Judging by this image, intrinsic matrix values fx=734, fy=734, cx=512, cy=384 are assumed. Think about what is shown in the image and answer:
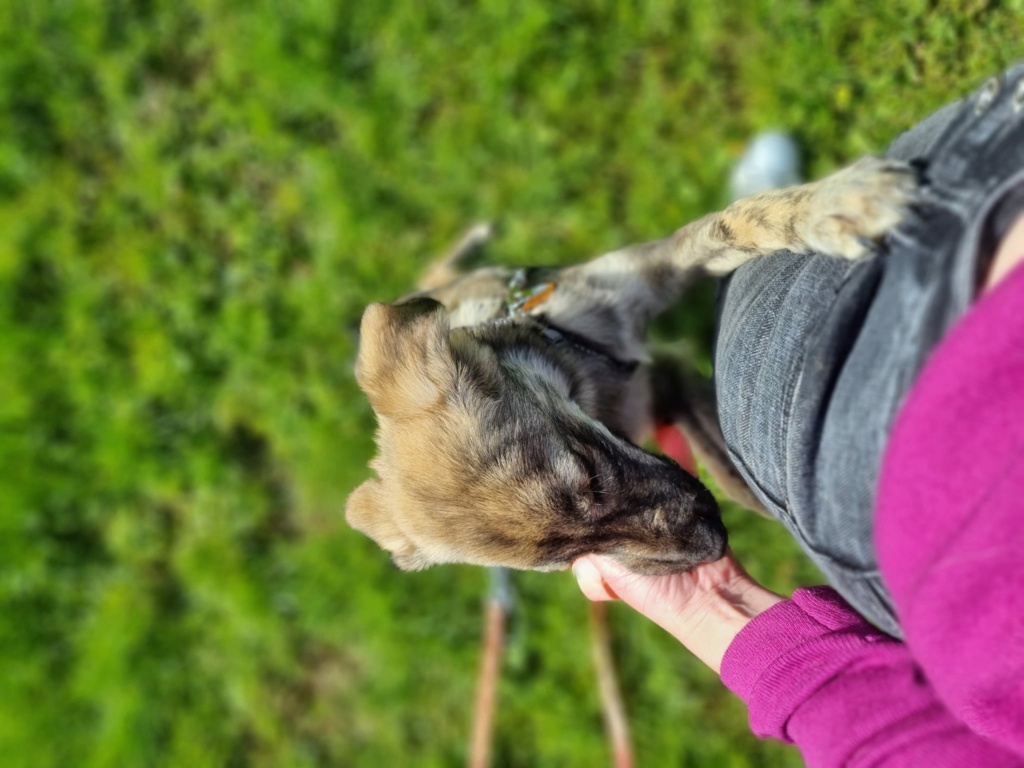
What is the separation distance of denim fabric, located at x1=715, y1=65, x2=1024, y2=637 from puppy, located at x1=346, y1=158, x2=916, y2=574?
348 millimetres

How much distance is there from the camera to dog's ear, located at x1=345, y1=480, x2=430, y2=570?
297cm

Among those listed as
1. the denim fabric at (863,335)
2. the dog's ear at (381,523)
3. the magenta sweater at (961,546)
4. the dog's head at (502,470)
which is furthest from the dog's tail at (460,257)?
the magenta sweater at (961,546)

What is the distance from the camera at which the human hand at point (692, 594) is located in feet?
9.20

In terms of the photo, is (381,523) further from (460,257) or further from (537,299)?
(460,257)

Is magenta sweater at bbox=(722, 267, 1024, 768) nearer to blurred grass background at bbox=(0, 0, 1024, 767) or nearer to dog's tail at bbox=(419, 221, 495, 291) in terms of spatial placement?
blurred grass background at bbox=(0, 0, 1024, 767)

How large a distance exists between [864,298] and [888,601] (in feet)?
2.38

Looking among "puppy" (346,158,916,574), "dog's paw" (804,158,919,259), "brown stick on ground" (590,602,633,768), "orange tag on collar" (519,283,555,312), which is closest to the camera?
"dog's paw" (804,158,919,259)

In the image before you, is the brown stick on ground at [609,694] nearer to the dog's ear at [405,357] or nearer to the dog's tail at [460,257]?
the dog's tail at [460,257]

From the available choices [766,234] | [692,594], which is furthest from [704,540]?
[766,234]

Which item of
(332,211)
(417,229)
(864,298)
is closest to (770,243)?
(864,298)

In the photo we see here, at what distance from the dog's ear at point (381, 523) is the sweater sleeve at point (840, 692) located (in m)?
1.30

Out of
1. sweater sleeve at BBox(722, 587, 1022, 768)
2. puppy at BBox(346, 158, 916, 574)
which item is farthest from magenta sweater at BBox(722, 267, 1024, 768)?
puppy at BBox(346, 158, 916, 574)

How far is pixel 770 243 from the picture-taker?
2326 millimetres

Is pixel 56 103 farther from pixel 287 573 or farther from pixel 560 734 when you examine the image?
pixel 560 734
